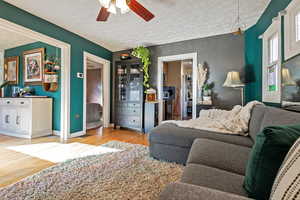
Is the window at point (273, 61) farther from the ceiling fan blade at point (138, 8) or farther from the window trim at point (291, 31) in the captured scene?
the ceiling fan blade at point (138, 8)

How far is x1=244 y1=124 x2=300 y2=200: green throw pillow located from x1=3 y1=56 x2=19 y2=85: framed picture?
5642mm

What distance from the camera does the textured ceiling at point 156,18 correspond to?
226cm

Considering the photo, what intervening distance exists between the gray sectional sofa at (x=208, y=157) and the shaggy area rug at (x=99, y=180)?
0.89 ft

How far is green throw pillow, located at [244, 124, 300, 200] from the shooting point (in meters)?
0.57

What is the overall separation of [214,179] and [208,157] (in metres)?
0.32

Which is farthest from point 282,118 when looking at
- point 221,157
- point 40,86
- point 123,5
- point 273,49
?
point 40,86

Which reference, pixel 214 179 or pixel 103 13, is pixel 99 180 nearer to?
pixel 214 179

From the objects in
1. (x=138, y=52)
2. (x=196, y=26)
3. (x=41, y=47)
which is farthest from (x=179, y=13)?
(x=41, y=47)

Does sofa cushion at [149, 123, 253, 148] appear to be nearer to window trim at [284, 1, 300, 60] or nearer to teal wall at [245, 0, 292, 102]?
window trim at [284, 1, 300, 60]

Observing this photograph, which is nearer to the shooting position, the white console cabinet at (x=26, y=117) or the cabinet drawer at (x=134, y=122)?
the white console cabinet at (x=26, y=117)

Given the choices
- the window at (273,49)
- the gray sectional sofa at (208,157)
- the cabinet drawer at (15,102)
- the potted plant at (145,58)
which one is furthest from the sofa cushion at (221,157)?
the cabinet drawer at (15,102)

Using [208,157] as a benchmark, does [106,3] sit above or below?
above

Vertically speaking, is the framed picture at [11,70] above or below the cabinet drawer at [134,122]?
above

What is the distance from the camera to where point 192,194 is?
0.50 metres
